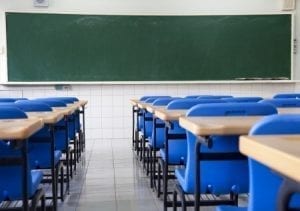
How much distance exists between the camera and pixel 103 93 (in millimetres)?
7391

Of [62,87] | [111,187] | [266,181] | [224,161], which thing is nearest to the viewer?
[266,181]

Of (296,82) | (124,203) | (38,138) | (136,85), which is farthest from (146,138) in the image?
(296,82)

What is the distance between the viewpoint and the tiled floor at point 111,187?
3.38m

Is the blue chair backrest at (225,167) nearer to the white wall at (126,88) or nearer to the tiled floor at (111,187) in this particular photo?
the tiled floor at (111,187)

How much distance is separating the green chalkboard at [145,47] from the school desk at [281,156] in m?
6.46

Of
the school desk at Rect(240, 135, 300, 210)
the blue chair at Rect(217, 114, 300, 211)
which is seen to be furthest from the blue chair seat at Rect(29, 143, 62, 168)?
the school desk at Rect(240, 135, 300, 210)

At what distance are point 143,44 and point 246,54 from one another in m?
1.84

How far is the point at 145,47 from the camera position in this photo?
23.9 ft

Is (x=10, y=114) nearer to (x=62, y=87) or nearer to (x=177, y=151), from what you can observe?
(x=177, y=151)

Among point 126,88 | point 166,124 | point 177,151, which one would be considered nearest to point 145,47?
point 126,88

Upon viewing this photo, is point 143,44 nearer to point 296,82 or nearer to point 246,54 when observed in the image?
point 246,54

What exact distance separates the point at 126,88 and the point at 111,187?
355 centimetres

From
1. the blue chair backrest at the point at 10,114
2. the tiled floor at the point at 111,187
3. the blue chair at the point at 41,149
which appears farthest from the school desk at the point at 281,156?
the tiled floor at the point at 111,187

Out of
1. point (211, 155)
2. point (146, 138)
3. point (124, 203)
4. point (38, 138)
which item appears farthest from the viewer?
point (146, 138)
